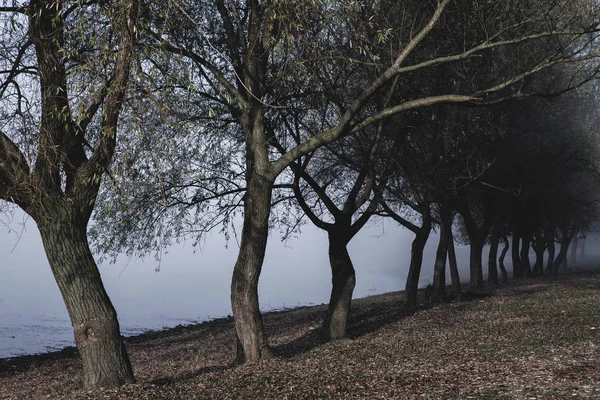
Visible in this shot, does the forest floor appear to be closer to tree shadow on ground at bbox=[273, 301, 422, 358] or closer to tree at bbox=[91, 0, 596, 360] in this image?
tree shadow on ground at bbox=[273, 301, 422, 358]

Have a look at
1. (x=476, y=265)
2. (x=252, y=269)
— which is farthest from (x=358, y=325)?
(x=476, y=265)

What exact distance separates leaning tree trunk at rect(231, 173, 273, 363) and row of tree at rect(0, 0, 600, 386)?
42 mm

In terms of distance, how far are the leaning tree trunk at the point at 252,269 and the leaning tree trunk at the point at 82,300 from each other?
157 inches

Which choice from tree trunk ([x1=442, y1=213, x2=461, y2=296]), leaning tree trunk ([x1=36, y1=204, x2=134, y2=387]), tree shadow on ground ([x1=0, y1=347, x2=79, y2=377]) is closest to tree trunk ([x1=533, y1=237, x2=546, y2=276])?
tree trunk ([x1=442, y1=213, x2=461, y2=296])

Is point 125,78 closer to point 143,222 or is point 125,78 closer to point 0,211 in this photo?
point 0,211

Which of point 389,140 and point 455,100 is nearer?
point 455,100

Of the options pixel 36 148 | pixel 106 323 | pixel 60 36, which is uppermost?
pixel 60 36

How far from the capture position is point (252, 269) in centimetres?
1631

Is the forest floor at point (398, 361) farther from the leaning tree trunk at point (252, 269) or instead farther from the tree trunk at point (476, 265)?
the tree trunk at point (476, 265)

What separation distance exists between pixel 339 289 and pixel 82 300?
1012cm

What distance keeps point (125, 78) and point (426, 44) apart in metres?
13.2

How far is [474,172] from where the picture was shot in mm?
27656

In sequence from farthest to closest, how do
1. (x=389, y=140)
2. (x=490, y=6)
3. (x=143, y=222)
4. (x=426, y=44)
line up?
(x=389, y=140) → (x=426, y=44) → (x=143, y=222) → (x=490, y=6)

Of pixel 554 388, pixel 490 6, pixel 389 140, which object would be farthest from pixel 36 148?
pixel 389 140
